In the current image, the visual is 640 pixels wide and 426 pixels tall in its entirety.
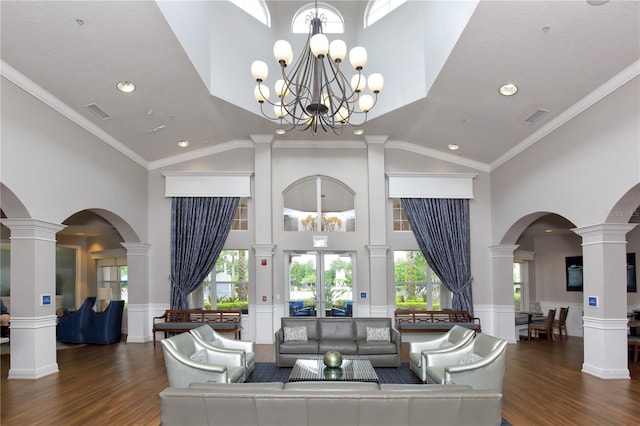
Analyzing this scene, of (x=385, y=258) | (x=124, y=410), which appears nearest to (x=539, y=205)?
(x=385, y=258)

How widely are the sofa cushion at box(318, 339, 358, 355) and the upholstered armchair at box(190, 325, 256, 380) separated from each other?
117 centimetres

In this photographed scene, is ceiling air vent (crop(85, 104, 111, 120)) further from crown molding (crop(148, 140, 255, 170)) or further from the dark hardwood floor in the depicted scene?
the dark hardwood floor

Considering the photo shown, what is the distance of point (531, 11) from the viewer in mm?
5215

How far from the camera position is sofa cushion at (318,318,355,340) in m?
7.88

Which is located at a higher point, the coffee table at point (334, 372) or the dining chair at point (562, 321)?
the coffee table at point (334, 372)

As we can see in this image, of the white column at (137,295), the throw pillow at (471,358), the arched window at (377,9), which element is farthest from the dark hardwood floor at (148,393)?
the arched window at (377,9)

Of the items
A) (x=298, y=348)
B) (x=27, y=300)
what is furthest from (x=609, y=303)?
(x=27, y=300)

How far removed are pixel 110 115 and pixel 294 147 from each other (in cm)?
405

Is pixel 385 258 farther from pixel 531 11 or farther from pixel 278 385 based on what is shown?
pixel 278 385

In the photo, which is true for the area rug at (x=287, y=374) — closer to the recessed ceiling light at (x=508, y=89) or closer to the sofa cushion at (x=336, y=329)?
the sofa cushion at (x=336, y=329)

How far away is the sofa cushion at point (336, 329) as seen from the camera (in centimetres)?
788

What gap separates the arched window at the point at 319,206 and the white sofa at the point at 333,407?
7.24 meters

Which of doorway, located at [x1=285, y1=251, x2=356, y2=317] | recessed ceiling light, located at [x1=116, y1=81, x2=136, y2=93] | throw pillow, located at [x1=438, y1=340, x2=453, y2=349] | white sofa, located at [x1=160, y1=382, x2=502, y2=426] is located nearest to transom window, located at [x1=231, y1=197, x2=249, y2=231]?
doorway, located at [x1=285, y1=251, x2=356, y2=317]

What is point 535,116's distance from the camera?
762 centimetres
